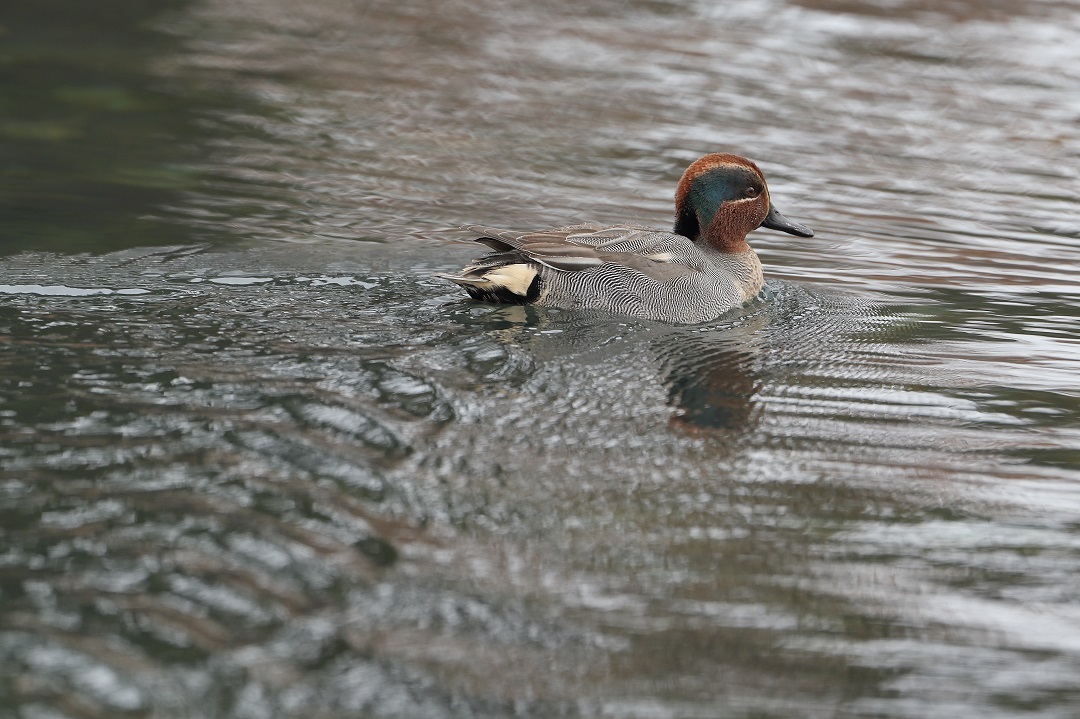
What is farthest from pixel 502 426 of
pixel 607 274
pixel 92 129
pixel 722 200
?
pixel 92 129

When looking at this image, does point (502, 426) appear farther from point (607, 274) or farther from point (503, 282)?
point (607, 274)

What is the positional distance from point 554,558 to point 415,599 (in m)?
0.60

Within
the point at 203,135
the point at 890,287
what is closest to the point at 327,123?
the point at 203,135

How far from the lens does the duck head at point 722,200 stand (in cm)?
795

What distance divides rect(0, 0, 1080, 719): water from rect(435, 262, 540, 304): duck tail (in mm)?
174

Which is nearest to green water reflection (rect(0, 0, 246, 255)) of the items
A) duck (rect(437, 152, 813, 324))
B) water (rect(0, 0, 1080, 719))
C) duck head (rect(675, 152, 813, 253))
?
water (rect(0, 0, 1080, 719))

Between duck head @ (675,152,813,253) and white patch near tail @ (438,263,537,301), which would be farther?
duck head @ (675,152,813,253)

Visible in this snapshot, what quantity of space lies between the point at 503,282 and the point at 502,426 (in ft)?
6.08

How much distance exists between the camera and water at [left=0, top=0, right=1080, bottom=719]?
153 inches

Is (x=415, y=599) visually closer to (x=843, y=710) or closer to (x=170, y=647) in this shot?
(x=170, y=647)

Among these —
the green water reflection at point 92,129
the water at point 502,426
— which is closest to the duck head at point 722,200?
the water at point 502,426

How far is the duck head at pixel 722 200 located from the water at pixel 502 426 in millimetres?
548

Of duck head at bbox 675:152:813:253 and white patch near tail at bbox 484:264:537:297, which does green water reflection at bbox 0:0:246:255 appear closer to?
white patch near tail at bbox 484:264:537:297

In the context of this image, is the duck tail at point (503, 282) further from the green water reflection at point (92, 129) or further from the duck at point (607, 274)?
the green water reflection at point (92, 129)
